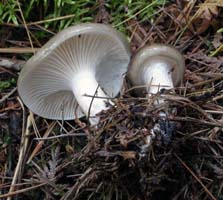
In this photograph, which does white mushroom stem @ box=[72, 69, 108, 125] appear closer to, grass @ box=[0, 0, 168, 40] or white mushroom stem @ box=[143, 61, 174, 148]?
white mushroom stem @ box=[143, 61, 174, 148]

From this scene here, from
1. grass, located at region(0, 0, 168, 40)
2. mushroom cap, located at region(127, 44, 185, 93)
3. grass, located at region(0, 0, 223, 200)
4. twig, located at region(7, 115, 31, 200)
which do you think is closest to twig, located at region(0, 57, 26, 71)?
grass, located at region(0, 0, 223, 200)

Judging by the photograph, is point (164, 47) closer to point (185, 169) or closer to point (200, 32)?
point (200, 32)

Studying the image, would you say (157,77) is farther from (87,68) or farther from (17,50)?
(17,50)

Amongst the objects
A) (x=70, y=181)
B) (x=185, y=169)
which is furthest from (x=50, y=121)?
(x=185, y=169)

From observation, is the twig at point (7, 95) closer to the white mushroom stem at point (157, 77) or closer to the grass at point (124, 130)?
the grass at point (124, 130)

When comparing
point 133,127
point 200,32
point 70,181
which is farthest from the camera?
point 200,32

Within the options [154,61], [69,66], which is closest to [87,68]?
[69,66]

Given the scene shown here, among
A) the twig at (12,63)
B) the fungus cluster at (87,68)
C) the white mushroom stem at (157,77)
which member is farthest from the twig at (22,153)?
the white mushroom stem at (157,77)
